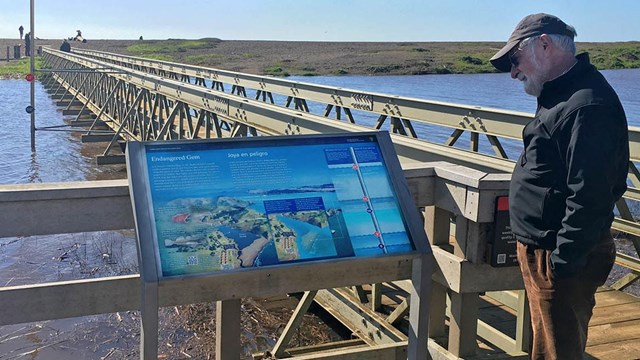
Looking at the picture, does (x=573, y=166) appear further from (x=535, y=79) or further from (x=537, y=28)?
(x=537, y=28)

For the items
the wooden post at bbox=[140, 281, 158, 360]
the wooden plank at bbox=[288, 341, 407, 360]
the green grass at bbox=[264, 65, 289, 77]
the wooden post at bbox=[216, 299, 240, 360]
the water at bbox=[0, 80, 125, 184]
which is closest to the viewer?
the wooden post at bbox=[140, 281, 158, 360]

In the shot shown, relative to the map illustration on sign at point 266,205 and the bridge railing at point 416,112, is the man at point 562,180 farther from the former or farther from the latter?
the bridge railing at point 416,112

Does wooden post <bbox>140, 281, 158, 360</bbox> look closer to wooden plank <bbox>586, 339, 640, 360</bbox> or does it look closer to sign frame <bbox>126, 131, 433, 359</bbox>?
sign frame <bbox>126, 131, 433, 359</bbox>

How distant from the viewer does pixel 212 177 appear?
10.1 feet

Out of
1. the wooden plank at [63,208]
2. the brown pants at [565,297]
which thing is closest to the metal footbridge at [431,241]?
the wooden plank at [63,208]

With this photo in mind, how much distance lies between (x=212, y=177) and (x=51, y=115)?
29.3 meters

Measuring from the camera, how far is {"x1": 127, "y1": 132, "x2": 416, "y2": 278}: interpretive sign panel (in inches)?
116

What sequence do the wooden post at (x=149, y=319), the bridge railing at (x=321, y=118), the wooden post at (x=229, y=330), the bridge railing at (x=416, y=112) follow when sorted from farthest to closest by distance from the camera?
the bridge railing at (x=416, y=112) < the bridge railing at (x=321, y=118) < the wooden post at (x=229, y=330) < the wooden post at (x=149, y=319)

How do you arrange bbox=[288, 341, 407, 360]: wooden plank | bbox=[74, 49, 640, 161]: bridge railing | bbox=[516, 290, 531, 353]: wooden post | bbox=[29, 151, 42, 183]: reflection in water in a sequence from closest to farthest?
1. bbox=[288, 341, 407, 360]: wooden plank
2. bbox=[516, 290, 531, 353]: wooden post
3. bbox=[74, 49, 640, 161]: bridge railing
4. bbox=[29, 151, 42, 183]: reflection in water

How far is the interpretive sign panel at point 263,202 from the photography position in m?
2.95

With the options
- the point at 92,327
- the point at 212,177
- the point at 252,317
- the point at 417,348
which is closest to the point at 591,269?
the point at 417,348

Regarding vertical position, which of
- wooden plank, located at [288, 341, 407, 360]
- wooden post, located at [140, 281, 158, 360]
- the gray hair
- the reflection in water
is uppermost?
the gray hair

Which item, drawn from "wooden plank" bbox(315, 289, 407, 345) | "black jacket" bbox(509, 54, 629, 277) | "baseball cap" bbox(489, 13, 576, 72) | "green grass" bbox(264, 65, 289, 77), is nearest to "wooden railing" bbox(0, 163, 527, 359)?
"black jacket" bbox(509, 54, 629, 277)

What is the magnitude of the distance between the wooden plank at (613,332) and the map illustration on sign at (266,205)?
7.39 feet
